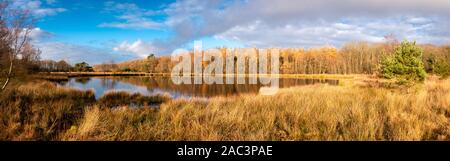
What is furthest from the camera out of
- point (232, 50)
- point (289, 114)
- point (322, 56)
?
point (232, 50)

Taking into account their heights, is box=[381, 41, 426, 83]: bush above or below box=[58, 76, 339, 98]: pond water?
above

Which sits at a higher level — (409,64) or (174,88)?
(409,64)

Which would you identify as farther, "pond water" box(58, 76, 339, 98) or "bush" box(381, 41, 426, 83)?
"pond water" box(58, 76, 339, 98)

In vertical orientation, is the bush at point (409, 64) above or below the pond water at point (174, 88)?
above

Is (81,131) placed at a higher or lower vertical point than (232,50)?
lower

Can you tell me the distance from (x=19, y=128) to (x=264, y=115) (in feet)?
16.4

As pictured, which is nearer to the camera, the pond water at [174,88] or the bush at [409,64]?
the bush at [409,64]

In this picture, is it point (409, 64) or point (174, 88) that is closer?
point (409, 64)
